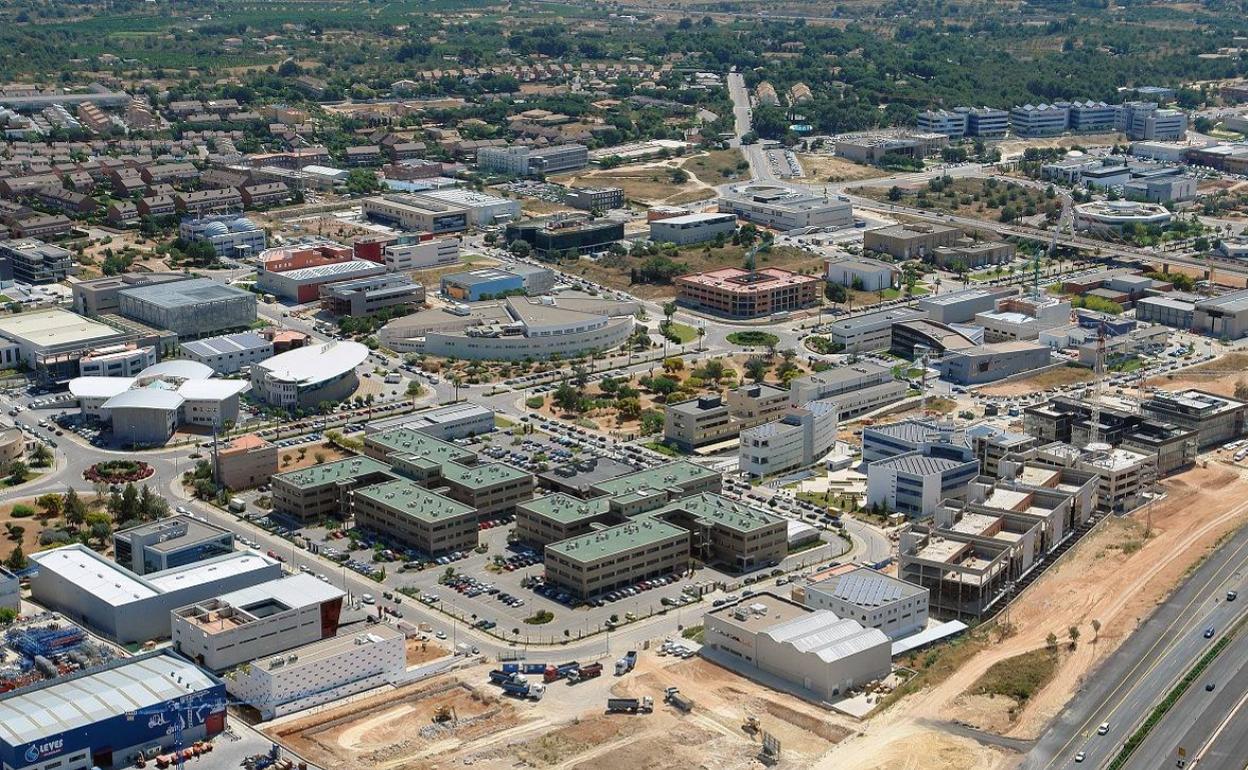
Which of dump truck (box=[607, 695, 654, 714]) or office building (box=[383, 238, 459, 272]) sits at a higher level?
office building (box=[383, 238, 459, 272])

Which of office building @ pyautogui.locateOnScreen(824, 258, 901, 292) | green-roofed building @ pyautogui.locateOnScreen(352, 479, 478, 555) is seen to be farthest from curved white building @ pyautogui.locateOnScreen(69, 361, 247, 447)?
office building @ pyautogui.locateOnScreen(824, 258, 901, 292)

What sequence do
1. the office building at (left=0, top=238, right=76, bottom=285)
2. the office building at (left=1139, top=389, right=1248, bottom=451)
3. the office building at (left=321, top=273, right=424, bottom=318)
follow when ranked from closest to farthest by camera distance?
the office building at (left=1139, top=389, right=1248, bottom=451), the office building at (left=321, top=273, right=424, bottom=318), the office building at (left=0, top=238, right=76, bottom=285)

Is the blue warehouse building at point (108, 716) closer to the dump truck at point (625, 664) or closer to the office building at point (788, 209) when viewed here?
the dump truck at point (625, 664)

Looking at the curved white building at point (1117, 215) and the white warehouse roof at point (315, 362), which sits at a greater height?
the white warehouse roof at point (315, 362)

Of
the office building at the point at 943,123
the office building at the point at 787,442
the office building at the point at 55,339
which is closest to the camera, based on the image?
the office building at the point at 787,442

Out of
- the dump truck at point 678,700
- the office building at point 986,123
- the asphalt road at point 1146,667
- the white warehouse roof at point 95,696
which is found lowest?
the dump truck at point 678,700

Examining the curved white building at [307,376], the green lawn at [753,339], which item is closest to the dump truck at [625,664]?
the curved white building at [307,376]

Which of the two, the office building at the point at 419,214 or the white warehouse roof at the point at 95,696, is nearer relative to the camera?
the white warehouse roof at the point at 95,696

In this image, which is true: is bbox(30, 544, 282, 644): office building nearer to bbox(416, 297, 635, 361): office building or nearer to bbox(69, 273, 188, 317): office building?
bbox(416, 297, 635, 361): office building
